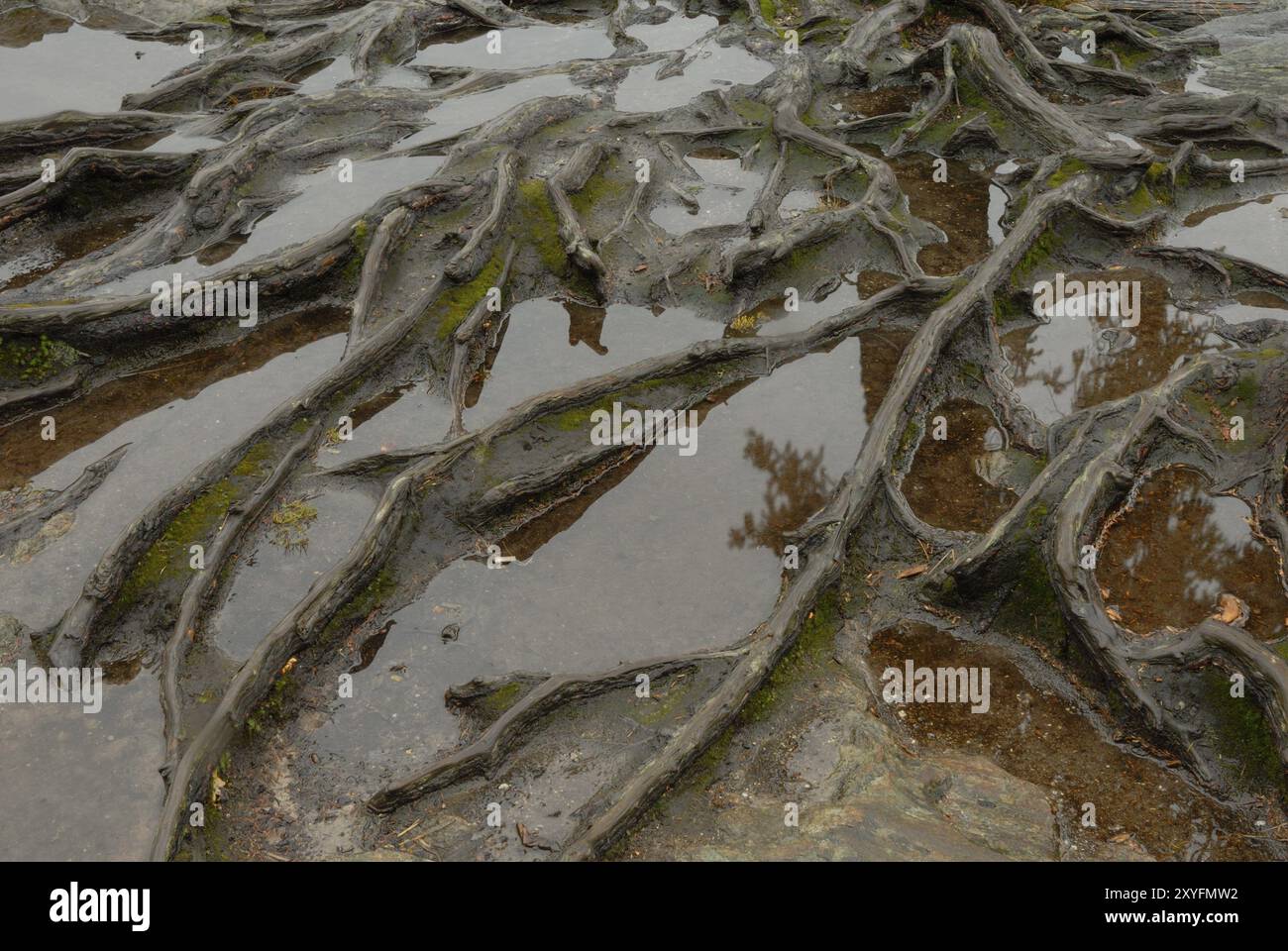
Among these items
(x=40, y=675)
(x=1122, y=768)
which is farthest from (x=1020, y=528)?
(x=40, y=675)

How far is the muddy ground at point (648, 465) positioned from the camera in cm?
857

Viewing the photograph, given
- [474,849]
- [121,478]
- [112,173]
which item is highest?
[112,173]

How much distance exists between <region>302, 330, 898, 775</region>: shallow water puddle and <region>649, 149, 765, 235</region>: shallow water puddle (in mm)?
4230

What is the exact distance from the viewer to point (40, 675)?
9.21 metres

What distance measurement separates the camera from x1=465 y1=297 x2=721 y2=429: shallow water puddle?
1273 cm

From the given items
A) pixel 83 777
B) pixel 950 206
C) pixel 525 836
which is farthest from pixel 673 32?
pixel 83 777

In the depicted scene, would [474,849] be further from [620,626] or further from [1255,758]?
[1255,758]

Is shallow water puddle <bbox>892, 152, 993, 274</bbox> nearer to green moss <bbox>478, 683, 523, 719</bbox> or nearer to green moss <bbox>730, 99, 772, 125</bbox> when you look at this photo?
green moss <bbox>730, 99, 772, 125</bbox>

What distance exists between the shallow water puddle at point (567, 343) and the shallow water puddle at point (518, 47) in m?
8.20

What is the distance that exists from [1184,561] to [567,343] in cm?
706

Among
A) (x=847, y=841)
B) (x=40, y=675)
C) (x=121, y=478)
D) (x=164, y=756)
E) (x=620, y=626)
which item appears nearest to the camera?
(x=847, y=841)

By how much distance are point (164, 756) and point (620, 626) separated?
12.4 ft

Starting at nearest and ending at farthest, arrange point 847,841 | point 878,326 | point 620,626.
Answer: point 847,841, point 620,626, point 878,326
